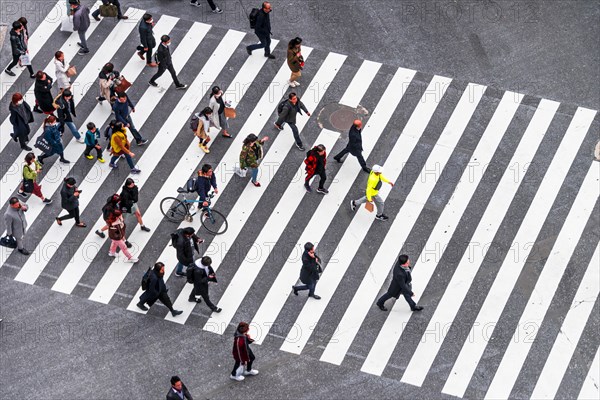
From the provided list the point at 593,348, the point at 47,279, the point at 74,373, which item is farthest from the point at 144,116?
the point at 593,348

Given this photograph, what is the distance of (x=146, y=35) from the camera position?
27.9 metres

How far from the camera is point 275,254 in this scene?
83.7 feet

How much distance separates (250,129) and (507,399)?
942cm

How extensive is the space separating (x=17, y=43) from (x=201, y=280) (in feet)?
28.9

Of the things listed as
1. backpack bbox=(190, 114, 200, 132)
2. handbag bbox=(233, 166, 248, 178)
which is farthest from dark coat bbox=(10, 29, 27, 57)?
handbag bbox=(233, 166, 248, 178)

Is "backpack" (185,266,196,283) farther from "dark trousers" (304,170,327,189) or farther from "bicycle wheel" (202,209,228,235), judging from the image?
"dark trousers" (304,170,327,189)

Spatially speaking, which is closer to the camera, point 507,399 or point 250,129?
point 507,399

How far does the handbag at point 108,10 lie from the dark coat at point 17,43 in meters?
2.41

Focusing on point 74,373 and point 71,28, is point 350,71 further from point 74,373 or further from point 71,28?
point 74,373

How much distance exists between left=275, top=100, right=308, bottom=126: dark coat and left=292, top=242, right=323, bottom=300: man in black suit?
388cm

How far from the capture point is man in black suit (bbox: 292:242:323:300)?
2361 cm

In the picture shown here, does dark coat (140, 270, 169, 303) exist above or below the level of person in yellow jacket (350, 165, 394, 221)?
below

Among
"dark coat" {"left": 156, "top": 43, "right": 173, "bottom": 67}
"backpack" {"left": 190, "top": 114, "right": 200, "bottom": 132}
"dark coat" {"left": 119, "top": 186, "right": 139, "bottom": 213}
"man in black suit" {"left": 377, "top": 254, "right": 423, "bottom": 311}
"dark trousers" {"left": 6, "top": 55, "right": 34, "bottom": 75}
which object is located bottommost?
"dark coat" {"left": 119, "top": 186, "right": 139, "bottom": 213}

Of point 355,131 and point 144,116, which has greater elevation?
point 355,131
